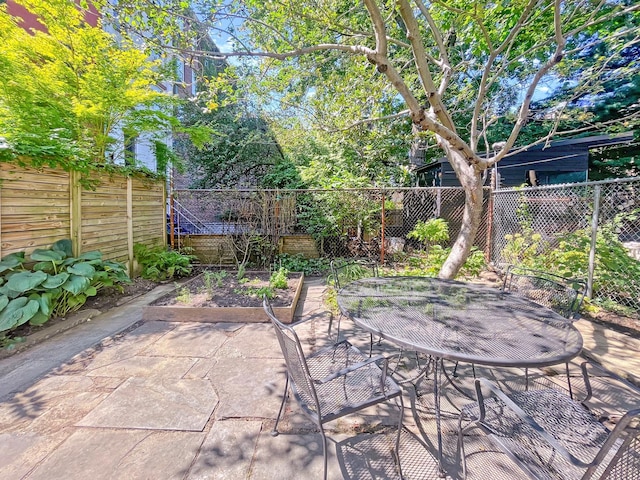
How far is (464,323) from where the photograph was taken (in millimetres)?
1766

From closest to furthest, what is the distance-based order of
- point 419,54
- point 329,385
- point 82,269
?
1. point 329,385
2. point 419,54
3. point 82,269

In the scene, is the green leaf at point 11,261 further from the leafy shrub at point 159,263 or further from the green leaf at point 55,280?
the leafy shrub at point 159,263

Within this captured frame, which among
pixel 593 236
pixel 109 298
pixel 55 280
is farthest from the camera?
pixel 109 298

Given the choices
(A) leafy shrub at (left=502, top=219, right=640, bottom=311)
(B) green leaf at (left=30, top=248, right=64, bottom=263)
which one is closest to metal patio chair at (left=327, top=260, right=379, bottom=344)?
(A) leafy shrub at (left=502, top=219, right=640, bottom=311)

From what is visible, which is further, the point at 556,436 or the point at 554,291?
the point at 554,291

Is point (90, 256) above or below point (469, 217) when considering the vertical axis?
below

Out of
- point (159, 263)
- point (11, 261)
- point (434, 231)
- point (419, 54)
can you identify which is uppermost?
point (419, 54)

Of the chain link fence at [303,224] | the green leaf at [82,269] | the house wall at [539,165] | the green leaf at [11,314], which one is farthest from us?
the house wall at [539,165]

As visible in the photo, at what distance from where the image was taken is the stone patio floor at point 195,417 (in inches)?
59.3

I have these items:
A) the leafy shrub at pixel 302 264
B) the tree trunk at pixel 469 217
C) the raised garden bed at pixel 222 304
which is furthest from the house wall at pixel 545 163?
the raised garden bed at pixel 222 304

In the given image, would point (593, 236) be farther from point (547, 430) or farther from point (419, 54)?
point (547, 430)

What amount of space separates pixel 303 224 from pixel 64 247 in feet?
12.8

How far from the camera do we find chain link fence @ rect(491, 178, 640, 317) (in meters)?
3.51

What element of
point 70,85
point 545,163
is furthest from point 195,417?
point 545,163
